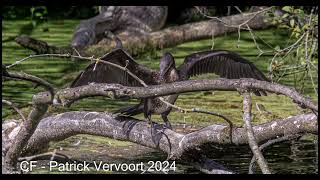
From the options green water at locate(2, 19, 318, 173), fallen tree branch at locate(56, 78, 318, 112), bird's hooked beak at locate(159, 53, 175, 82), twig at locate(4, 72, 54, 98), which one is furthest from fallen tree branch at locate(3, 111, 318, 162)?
twig at locate(4, 72, 54, 98)

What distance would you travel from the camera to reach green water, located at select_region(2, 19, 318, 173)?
5355 millimetres

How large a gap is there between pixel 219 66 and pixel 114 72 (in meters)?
0.62

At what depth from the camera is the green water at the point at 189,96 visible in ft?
17.6

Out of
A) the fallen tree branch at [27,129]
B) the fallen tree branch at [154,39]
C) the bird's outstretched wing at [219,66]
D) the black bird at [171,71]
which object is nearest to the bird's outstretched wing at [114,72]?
the black bird at [171,71]

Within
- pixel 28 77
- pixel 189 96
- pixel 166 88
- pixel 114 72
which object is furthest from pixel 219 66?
pixel 28 77

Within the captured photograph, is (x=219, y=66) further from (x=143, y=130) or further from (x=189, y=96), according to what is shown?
(x=189, y=96)

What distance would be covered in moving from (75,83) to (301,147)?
1.71m

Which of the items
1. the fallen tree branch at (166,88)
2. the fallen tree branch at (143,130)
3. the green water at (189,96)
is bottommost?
the green water at (189,96)

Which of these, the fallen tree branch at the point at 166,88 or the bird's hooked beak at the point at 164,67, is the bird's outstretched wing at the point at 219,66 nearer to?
the bird's hooked beak at the point at 164,67

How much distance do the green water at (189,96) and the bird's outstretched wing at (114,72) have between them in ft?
0.89

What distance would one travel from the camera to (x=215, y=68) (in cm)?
507

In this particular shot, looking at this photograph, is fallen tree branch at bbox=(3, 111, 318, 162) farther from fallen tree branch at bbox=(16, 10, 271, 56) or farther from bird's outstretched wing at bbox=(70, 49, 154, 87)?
fallen tree branch at bbox=(16, 10, 271, 56)

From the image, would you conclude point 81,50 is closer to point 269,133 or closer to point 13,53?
point 13,53
